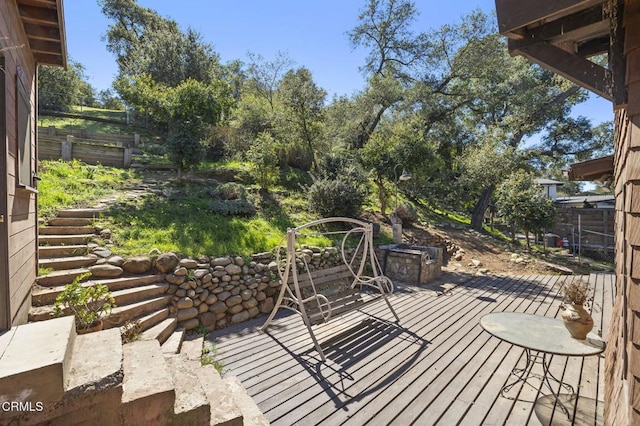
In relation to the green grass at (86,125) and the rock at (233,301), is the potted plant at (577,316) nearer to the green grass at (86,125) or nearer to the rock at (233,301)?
the rock at (233,301)

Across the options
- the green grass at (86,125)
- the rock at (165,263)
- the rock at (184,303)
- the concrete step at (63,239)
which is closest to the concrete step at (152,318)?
the rock at (184,303)

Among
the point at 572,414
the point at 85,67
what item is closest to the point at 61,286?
the point at 572,414

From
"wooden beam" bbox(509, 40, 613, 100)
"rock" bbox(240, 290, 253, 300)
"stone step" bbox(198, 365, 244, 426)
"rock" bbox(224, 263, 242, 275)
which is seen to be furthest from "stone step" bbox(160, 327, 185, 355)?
"wooden beam" bbox(509, 40, 613, 100)

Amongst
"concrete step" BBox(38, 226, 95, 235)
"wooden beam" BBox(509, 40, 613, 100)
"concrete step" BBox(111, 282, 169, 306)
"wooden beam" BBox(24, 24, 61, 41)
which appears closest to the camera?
"wooden beam" BBox(509, 40, 613, 100)

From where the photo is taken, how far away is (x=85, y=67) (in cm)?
2409

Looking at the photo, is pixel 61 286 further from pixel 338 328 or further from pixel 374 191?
pixel 374 191

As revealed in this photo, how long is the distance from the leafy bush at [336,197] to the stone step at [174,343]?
199 inches

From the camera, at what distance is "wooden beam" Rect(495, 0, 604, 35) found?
126 centimetres

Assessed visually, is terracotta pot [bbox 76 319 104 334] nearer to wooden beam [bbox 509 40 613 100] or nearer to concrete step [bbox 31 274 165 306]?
concrete step [bbox 31 274 165 306]

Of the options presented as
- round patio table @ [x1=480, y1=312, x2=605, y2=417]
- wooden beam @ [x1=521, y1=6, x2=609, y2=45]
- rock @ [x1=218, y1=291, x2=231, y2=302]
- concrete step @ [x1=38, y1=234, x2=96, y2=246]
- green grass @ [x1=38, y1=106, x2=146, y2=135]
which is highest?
green grass @ [x1=38, y1=106, x2=146, y2=135]

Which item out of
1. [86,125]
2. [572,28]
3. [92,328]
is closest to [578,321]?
[572,28]

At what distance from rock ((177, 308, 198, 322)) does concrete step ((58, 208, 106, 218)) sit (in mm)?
2802

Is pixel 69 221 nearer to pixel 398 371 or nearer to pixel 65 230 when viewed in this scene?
pixel 65 230

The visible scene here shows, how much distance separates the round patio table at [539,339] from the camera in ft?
8.30
